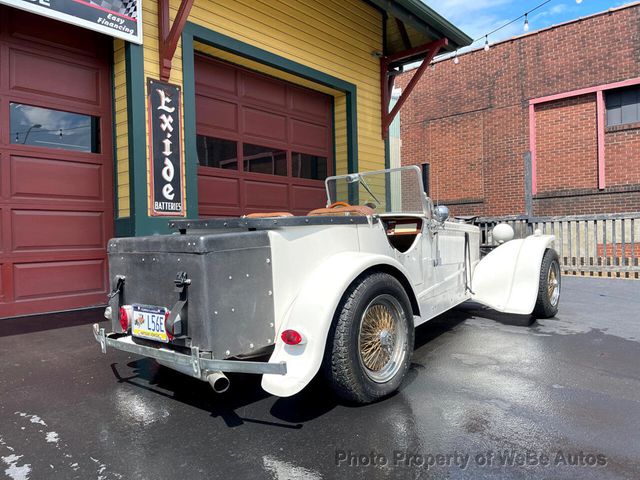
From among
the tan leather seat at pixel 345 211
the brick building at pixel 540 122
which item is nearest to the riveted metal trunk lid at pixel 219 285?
the tan leather seat at pixel 345 211

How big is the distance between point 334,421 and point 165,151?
13.6 feet

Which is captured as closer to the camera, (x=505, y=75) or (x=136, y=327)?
(x=136, y=327)

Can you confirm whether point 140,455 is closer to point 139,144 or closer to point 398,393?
point 398,393

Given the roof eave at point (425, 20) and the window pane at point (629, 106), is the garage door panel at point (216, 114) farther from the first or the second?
the window pane at point (629, 106)

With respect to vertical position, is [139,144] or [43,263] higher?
[139,144]

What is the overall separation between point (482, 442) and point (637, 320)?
378 centimetres

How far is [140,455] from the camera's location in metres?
2.12

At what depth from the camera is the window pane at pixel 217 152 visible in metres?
6.30

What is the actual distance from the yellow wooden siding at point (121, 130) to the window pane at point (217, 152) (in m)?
1.09

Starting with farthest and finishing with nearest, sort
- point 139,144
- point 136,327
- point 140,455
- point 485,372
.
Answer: point 139,144
point 485,372
point 136,327
point 140,455

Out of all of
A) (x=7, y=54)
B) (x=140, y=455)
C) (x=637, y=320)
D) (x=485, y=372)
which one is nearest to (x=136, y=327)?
(x=140, y=455)

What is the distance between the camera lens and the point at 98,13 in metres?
4.88

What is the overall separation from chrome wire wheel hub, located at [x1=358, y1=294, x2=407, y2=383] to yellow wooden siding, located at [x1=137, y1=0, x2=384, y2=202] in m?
4.27

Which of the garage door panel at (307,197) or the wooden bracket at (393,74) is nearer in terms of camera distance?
the garage door panel at (307,197)
